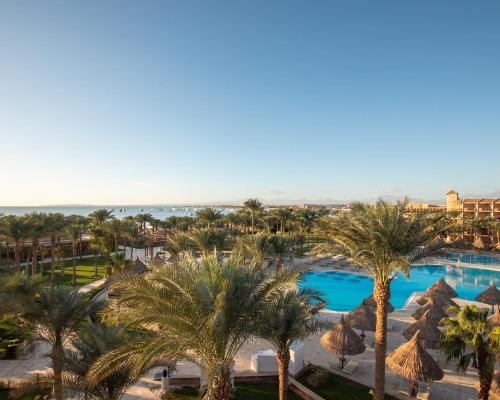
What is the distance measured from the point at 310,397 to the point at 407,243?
21.2 feet

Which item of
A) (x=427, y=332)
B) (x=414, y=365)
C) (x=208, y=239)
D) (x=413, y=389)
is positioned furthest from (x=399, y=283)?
(x=414, y=365)

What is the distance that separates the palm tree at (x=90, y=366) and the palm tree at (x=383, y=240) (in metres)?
7.47

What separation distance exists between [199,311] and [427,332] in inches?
476

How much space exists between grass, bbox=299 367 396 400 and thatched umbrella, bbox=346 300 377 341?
12.5 ft

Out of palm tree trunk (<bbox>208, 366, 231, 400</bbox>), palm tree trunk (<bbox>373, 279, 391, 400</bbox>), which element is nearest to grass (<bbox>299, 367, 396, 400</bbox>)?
palm tree trunk (<bbox>373, 279, 391, 400</bbox>)

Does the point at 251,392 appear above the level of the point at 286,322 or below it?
below

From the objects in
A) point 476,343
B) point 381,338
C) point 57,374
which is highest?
point 476,343

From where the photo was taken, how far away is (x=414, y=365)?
11.3 metres

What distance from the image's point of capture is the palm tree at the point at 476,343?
9164 millimetres

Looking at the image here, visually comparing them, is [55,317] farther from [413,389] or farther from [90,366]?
[413,389]

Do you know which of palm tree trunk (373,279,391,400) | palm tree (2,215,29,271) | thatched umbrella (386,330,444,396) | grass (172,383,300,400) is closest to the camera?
palm tree trunk (373,279,391,400)

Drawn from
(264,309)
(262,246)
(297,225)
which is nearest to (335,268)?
(262,246)

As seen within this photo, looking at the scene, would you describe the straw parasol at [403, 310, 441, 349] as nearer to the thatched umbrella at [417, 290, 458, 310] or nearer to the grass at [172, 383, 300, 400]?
the thatched umbrella at [417, 290, 458, 310]

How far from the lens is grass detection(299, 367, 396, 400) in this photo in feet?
38.5
